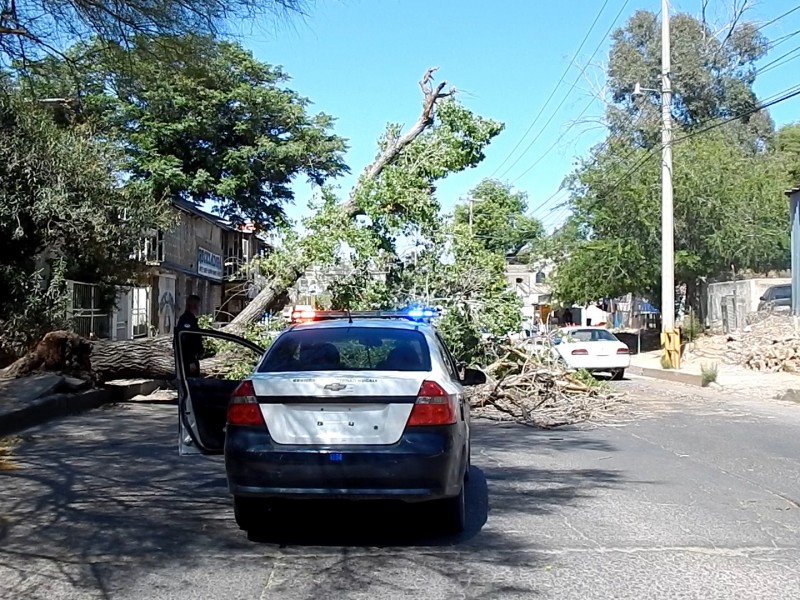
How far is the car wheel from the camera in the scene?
6891 millimetres

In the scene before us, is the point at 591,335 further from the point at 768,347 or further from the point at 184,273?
the point at 184,273

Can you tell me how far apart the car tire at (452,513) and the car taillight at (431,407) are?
0.68 metres

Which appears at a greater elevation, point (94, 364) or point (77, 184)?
point (77, 184)

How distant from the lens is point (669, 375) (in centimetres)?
2592

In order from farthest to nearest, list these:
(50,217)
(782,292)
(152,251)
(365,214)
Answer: (782,292) < (152,251) < (50,217) < (365,214)

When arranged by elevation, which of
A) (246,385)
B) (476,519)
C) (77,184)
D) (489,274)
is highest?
(77,184)

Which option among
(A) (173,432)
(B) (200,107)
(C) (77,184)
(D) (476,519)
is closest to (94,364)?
(A) (173,432)

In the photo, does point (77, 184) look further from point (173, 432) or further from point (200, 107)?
point (200, 107)

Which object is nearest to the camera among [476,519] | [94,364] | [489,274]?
[476,519]

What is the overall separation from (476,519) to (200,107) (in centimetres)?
2787

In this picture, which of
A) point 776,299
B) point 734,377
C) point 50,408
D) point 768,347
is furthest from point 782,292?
point 50,408

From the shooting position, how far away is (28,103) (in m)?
13.9

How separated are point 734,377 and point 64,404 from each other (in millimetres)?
16416

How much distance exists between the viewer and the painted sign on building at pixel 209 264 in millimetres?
36469
